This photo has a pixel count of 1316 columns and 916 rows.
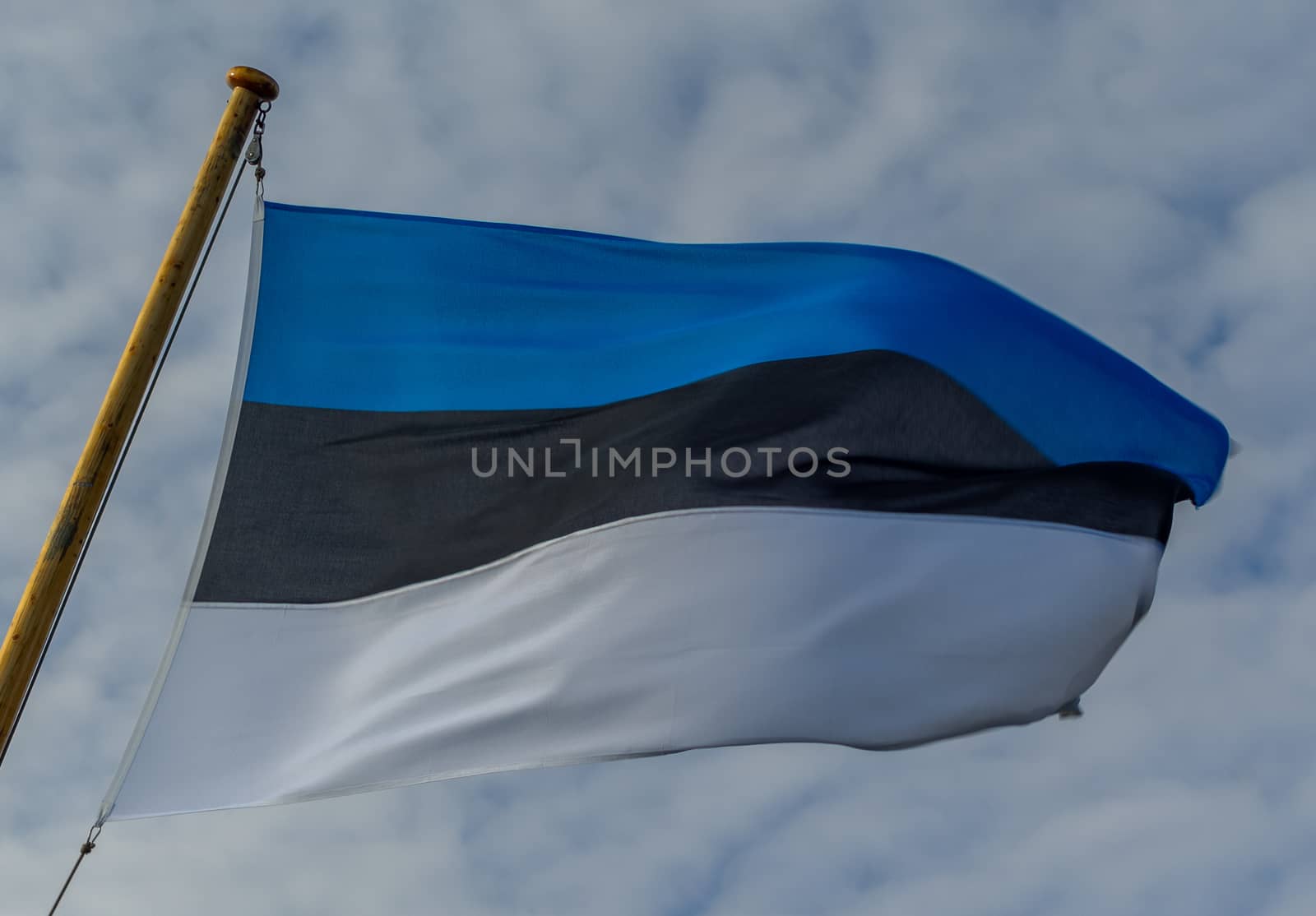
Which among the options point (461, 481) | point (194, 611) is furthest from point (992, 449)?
point (194, 611)

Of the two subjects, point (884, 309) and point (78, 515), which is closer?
point (78, 515)

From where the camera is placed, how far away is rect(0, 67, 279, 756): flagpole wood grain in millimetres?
6398

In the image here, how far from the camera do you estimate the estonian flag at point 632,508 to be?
291 inches

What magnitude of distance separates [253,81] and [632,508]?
9.91 ft

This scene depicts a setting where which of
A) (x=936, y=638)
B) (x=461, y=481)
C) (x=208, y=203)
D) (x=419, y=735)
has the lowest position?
(x=419, y=735)

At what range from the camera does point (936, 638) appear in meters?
7.69

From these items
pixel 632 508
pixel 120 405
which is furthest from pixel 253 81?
pixel 632 508

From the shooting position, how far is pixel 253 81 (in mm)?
7859

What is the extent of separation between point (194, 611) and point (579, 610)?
198 cm

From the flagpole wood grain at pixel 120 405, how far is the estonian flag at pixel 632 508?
809 mm

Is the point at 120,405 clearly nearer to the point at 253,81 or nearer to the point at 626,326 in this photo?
the point at 253,81

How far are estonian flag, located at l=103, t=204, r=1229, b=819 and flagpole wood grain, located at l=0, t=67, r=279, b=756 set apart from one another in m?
0.81

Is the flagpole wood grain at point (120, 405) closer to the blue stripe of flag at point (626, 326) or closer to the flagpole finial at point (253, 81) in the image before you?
the flagpole finial at point (253, 81)

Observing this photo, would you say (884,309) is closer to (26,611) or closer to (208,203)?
(208,203)
